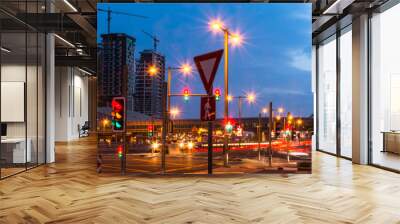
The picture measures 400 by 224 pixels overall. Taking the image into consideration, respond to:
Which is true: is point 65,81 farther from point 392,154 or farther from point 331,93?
point 392,154

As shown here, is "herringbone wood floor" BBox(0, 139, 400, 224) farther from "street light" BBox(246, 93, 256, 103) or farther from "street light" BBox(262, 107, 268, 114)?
"street light" BBox(246, 93, 256, 103)

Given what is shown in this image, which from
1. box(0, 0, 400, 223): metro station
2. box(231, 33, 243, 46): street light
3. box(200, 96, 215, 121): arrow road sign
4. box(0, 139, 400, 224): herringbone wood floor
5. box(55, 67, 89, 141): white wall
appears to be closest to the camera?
box(0, 139, 400, 224): herringbone wood floor

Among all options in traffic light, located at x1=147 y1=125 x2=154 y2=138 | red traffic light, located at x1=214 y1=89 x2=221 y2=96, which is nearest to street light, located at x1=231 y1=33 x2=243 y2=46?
red traffic light, located at x1=214 y1=89 x2=221 y2=96

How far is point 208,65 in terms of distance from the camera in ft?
24.3

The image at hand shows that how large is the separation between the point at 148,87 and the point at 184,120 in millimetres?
963

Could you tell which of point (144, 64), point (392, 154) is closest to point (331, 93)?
point (392, 154)

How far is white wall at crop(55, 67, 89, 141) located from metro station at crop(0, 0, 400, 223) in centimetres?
876

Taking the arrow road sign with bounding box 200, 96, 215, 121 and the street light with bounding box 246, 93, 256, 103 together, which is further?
the street light with bounding box 246, 93, 256, 103

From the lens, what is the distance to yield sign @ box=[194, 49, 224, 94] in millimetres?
7098

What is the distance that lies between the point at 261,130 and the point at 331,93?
487 cm

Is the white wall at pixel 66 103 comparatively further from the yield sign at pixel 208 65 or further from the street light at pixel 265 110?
the street light at pixel 265 110

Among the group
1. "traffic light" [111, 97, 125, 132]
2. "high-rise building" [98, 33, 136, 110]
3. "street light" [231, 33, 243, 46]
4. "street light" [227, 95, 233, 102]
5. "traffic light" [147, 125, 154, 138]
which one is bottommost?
"traffic light" [147, 125, 154, 138]

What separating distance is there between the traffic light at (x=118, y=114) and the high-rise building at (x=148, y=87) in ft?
1.15

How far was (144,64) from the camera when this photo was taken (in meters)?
7.30
